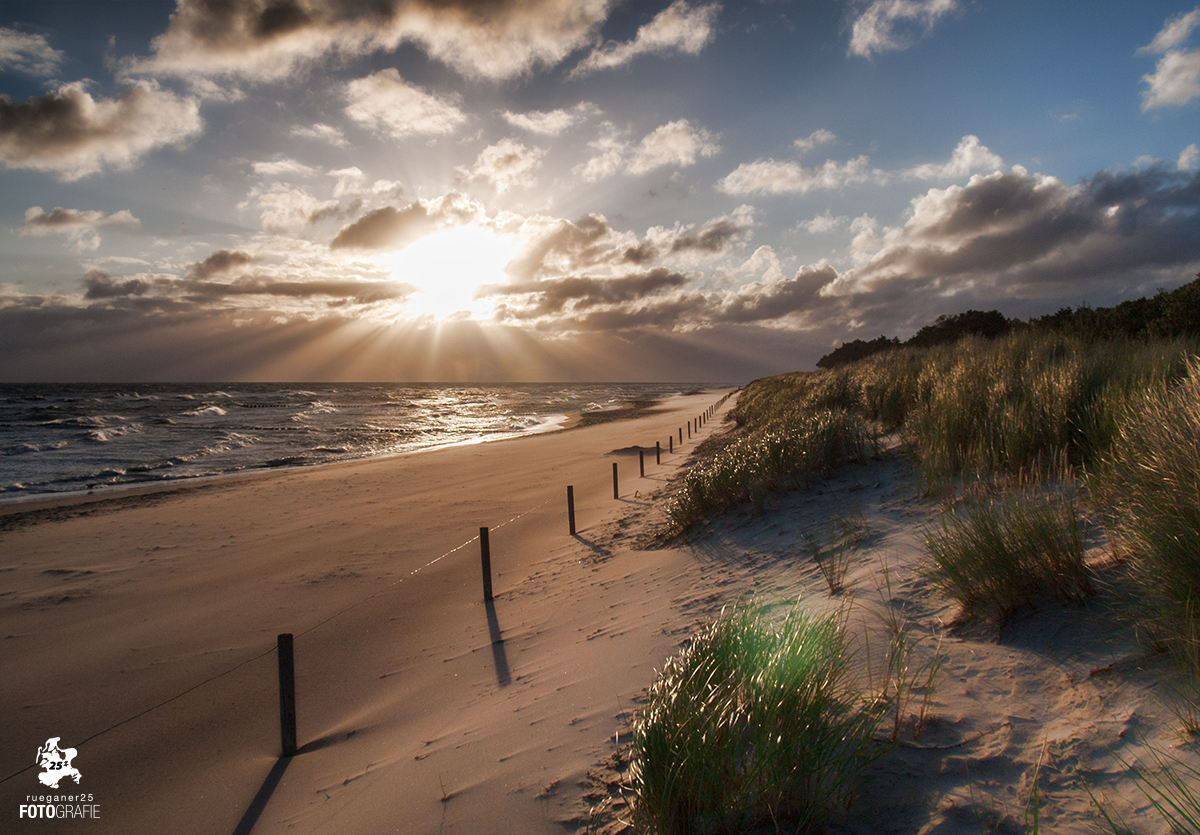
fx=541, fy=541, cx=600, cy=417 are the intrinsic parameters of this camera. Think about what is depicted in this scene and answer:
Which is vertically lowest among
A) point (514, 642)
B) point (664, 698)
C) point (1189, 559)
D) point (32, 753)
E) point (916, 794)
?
point (32, 753)

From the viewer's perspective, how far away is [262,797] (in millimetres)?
4062

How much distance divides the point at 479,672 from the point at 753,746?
359 centimetres

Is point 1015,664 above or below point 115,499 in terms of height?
above

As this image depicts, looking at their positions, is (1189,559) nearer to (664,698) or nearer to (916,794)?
(916,794)

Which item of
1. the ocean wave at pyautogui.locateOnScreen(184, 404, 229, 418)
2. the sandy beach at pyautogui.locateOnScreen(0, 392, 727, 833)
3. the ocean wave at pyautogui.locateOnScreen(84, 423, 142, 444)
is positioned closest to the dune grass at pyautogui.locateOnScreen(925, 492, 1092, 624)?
the sandy beach at pyautogui.locateOnScreen(0, 392, 727, 833)

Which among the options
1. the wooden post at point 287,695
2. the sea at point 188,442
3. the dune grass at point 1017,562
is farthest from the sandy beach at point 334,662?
the sea at point 188,442

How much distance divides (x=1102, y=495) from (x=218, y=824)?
22.1 feet

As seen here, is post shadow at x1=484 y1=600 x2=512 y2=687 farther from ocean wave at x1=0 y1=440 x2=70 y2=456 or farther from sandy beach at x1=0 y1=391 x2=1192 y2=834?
ocean wave at x1=0 y1=440 x2=70 y2=456

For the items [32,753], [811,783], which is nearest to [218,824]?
[32,753]

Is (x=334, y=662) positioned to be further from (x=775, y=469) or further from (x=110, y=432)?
(x=110, y=432)

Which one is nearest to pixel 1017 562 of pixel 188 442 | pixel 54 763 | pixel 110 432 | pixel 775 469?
pixel 775 469

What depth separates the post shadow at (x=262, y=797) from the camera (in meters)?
3.78

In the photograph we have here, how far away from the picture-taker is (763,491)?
25.5 ft

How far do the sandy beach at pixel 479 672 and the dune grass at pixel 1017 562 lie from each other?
0.45ft
